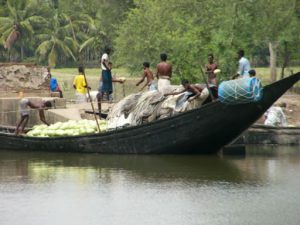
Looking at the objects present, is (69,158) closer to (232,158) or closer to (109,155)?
(109,155)

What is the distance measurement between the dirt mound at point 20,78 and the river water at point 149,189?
6.30 meters

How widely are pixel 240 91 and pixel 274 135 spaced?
4.56 metres

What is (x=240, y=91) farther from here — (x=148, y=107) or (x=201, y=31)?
(x=201, y=31)

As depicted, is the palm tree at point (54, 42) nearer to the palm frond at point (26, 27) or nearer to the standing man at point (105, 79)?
the palm frond at point (26, 27)

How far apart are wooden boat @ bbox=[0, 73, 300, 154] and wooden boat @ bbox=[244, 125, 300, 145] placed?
3003mm

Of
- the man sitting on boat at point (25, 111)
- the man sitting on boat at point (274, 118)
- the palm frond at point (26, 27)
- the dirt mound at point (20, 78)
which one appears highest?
the palm frond at point (26, 27)

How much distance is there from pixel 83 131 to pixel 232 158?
389cm

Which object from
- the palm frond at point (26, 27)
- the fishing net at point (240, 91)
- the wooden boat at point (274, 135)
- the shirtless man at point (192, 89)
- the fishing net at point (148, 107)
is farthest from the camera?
the palm frond at point (26, 27)

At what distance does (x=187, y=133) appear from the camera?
18812mm

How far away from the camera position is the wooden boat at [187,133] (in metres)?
18.3

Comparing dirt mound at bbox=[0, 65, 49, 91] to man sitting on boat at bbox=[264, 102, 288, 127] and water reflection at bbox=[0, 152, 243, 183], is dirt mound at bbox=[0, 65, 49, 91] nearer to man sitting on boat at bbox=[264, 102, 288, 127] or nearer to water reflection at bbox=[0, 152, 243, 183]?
water reflection at bbox=[0, 152, 243, 183]

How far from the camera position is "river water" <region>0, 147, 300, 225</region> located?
Answer: 12430mm

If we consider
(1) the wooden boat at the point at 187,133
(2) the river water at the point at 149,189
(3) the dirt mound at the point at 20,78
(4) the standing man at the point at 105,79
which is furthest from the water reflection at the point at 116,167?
(3) the dirt mound at the point at 20,78

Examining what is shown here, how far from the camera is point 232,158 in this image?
19.1m
